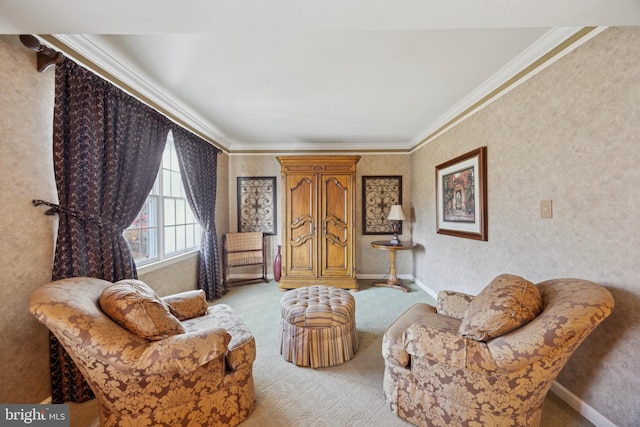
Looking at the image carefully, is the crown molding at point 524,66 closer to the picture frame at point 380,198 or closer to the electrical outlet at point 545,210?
the electrical outlet at point 545,210

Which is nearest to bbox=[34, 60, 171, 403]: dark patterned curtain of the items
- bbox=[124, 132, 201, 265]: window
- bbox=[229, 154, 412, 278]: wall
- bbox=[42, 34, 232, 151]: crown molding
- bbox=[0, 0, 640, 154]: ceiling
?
bbox=[42, 34, 232, 151]: crown molding

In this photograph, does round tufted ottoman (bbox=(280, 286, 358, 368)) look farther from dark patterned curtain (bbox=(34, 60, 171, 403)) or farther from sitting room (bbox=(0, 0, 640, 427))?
dark patterned curtain (bbox=(34, 60, 171, 403))

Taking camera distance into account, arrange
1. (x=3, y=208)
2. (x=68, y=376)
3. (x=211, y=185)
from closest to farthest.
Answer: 1. (x=3, y=208)
2. (x=68, y=376)
3. (x=211, y=185)

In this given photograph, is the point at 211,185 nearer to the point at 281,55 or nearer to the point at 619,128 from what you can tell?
the point at 281,55

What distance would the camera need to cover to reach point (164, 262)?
9.34ft

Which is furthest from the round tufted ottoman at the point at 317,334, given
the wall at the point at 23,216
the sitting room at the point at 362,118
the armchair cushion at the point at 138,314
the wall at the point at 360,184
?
the wall at the point at 360,184

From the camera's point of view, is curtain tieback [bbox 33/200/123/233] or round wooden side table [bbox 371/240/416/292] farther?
round wooden side table [bbox 371/240/416/292]

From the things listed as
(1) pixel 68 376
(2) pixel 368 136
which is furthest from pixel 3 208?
(2) pixel 368 136

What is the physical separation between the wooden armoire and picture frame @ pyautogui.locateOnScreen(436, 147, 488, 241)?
127 cm

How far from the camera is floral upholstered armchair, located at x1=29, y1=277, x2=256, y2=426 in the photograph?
3.88 ft

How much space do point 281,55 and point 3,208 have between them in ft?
6.43

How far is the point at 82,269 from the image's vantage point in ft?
5.64

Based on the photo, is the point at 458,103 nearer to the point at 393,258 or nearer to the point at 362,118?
the point at 362,118

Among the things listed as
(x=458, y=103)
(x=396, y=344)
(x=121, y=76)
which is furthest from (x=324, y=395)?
(x=458, y=103)
